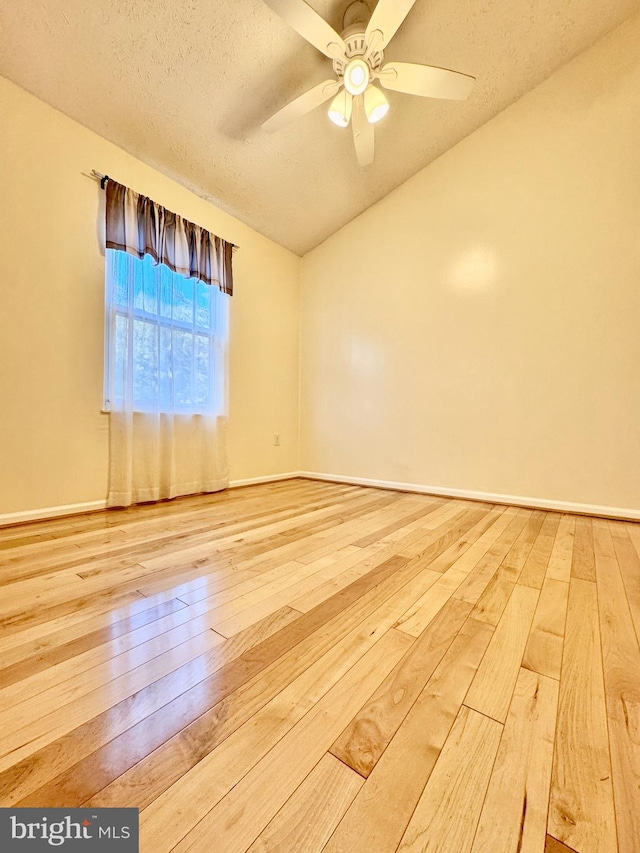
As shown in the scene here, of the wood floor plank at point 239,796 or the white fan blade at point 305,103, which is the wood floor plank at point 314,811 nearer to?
the wood floor plank at point 239,796

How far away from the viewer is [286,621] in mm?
873

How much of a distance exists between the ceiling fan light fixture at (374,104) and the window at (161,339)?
154cm

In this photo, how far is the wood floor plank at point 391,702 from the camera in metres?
0.52

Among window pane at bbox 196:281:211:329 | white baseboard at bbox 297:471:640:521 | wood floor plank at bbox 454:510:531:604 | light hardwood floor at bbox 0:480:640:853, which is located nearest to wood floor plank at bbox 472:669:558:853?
light hardwood floor at bbox 0:480:640:853

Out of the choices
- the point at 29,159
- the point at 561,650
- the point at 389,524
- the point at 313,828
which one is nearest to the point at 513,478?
the point at 389,524

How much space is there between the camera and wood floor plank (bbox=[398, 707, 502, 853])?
41 cm

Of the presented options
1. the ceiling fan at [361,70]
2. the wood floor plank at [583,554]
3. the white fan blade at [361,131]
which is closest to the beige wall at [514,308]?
the wood floor plank at [583,554]

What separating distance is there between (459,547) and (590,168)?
263 centimetres

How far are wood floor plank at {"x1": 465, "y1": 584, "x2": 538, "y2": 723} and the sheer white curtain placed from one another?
212 cm

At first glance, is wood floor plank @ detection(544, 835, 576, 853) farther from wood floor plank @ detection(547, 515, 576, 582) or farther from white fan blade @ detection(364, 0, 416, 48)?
white fan blade @ detection(364, 0, 416, 48)

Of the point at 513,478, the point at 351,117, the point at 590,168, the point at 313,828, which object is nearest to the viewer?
the point at 313,828

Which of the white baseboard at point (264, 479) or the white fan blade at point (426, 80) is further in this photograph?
the white baseboard at point (264, 479)

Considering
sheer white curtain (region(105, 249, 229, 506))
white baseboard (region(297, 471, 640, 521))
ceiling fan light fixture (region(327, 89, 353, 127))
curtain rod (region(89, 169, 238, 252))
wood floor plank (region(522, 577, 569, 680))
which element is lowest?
wood floor plank (region(522, 577, 569, 680))

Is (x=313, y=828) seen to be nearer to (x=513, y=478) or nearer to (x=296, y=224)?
(x=513, y=478)
